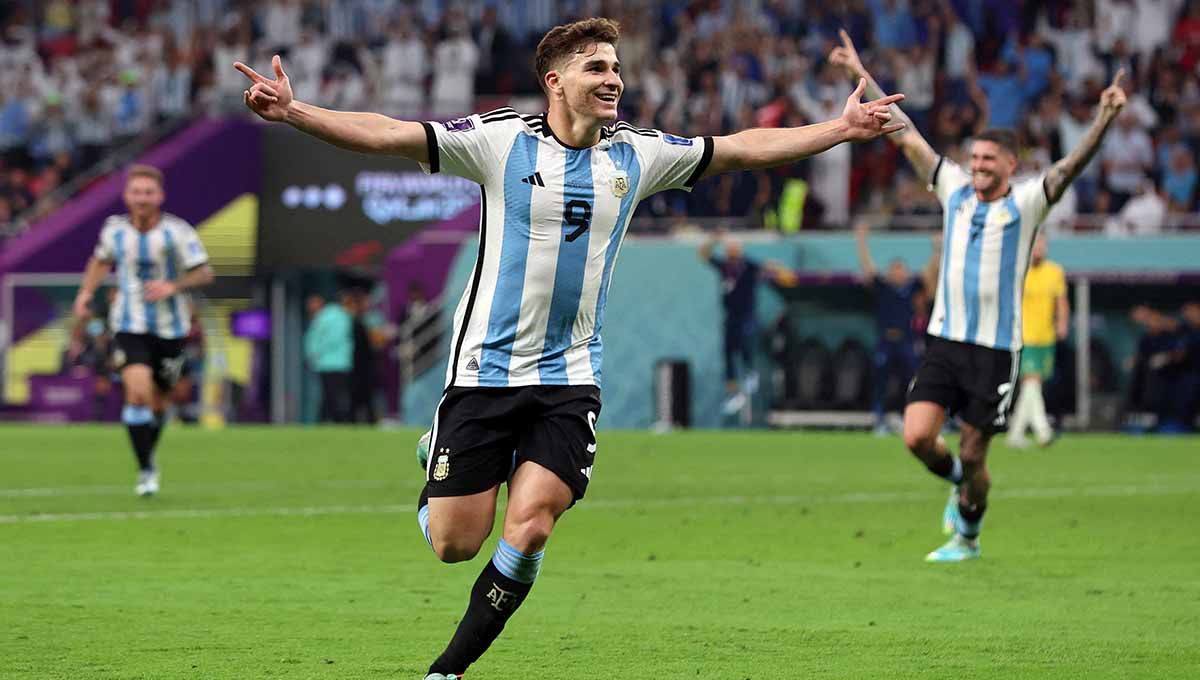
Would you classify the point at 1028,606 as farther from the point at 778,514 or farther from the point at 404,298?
the point at 404,298

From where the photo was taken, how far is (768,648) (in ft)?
26.7

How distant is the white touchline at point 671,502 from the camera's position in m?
13.7

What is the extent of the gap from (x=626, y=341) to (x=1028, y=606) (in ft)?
63.3

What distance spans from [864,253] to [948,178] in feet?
43.7

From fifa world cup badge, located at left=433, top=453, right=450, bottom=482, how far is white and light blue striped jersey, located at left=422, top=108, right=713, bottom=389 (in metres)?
0.27

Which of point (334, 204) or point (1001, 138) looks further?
point (334, 204)

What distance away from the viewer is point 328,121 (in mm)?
6699

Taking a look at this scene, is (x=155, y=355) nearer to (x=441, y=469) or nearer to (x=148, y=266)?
(x=148, y=266)

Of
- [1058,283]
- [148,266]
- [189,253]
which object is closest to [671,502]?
[189,253]

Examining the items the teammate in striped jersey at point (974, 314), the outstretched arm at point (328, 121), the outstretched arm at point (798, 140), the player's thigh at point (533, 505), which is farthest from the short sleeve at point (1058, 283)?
the outstretched arm at point (328, 121)

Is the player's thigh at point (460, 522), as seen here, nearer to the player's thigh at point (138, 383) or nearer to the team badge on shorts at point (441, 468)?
the team badge on shorts at point (441, 468)

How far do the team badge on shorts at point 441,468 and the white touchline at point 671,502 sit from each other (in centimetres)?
687

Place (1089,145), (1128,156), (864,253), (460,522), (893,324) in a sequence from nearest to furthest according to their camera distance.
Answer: (460,522)
(1089,145)
(864,253)
(1128,156)
(893,324)

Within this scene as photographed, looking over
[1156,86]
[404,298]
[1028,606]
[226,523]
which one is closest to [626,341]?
[404,298]
